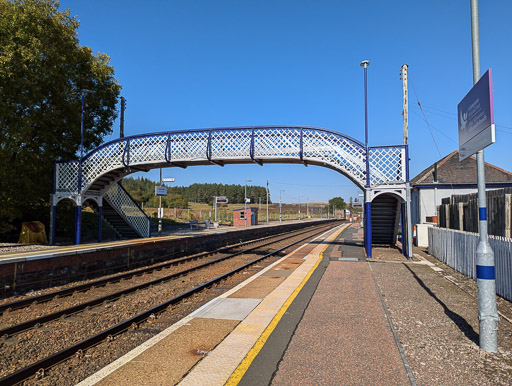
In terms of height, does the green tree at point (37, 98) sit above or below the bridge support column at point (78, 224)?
above

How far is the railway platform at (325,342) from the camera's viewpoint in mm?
4098

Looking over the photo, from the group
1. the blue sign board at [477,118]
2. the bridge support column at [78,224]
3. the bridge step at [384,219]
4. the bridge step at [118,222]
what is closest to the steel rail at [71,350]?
the blue sign board at [477,118]

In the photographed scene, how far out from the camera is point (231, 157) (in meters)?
16.5

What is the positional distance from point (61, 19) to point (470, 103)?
69.3 feet

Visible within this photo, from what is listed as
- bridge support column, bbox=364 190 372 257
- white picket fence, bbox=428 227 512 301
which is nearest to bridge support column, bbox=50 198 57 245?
bridge support column, bbox=364 190 372 257

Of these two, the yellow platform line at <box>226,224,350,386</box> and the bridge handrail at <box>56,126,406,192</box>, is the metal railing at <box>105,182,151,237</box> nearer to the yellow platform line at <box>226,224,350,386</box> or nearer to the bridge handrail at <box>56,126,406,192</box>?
the bridge handrail at <box>56,126,406,192</box>

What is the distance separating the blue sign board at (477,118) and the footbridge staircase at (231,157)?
9.70 m

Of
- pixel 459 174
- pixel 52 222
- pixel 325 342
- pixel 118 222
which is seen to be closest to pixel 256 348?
pixel 325 342

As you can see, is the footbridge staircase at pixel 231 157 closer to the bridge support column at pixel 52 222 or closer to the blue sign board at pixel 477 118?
the bridge support column at pixel 52 222

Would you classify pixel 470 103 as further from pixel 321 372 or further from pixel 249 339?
pixel 249 339

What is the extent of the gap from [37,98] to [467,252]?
19670 millimetres

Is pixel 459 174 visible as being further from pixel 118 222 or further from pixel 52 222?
pixel 52 222

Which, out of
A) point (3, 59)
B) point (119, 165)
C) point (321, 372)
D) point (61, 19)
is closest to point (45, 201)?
point (119, 165)

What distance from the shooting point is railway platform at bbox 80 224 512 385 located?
410cm
